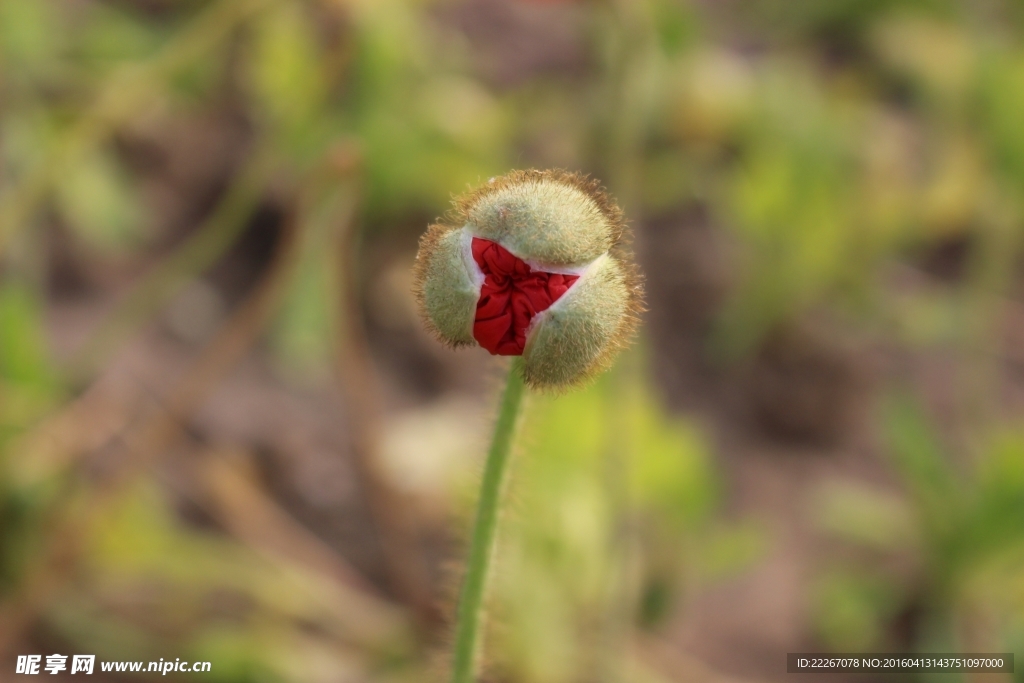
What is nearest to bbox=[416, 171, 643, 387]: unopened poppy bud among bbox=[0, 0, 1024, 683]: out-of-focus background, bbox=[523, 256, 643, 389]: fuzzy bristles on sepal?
bbox=[523, 256, 643, 389]: fuzzy bristles on sepal

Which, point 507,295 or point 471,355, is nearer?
point 507,295

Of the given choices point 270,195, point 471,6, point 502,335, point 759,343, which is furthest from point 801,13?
point 502,335

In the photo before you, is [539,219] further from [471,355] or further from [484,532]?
[471,355]

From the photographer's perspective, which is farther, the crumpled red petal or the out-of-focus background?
the out-of-focus background

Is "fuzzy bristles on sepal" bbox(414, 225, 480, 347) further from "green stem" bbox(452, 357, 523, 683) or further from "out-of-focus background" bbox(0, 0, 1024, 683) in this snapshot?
"out-of-focus background" bbox(0, 0, 1024, 683)

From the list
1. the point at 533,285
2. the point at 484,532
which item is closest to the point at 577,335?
the point at 533,285

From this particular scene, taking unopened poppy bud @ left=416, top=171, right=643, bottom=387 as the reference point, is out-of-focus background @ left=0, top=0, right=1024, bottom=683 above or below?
above
